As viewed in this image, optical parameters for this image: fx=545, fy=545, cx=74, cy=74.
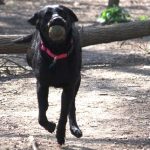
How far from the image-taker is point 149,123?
680 cm

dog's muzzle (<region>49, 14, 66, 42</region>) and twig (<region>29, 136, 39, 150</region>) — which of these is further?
twig (<region>29, 136, 39, 150</region>)

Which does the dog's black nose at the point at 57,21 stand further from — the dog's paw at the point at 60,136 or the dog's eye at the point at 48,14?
the dog's paw at the point at 60,136

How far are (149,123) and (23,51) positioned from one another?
4482mm

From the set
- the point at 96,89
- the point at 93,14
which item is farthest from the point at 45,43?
the point at 93,14

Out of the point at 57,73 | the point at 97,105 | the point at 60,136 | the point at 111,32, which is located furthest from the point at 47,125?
the point at 111,32

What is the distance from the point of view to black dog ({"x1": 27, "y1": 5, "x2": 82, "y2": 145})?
200 inches

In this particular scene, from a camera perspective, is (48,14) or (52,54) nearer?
(48,14)

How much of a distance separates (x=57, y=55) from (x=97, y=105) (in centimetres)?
259

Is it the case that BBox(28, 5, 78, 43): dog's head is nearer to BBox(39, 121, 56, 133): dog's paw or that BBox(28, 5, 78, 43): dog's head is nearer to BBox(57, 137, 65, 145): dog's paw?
BBox(39, 121, 56, 133): dog's paw

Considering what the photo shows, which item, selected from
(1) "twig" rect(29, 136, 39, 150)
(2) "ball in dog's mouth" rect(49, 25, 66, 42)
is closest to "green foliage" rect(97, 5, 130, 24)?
(1) "twig" rect(29, 136, 39, 150)

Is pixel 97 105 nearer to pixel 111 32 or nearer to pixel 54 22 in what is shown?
pixel 54 22

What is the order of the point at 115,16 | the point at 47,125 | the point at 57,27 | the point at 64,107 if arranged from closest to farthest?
the point at 57,27 < the point at 64,107 < the point at 47,125 < the point at 115,16

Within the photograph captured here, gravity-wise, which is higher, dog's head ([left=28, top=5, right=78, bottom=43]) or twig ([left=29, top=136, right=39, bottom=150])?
dog's head ([left=28, top=5, right=78, bottom=43])

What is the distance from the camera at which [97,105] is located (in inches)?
306
